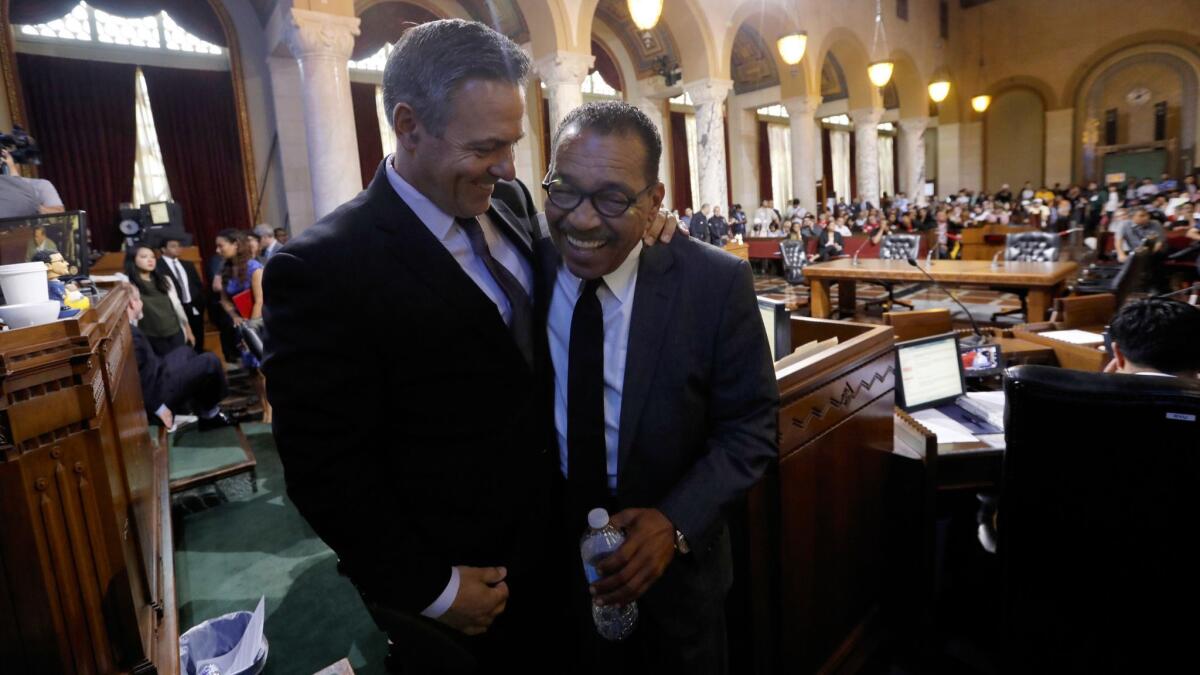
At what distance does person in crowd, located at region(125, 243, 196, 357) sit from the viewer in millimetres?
4711

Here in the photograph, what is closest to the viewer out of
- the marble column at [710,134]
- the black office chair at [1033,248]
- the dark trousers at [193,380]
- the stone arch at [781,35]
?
the dark trousers at [193,380]

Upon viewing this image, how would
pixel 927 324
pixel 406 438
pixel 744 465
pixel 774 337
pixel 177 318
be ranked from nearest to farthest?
1. pixel 406 438
2. pixel 744 465
3. pixel 774 337
4. pixel 927 324
5. pixel 177 318

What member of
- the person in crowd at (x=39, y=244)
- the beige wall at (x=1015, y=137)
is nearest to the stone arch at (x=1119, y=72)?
the beige wall at (x=1015, y=137)

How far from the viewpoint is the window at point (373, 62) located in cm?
1020

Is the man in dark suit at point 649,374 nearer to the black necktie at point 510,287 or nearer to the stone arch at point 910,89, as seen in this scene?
the black necktie at point 510,287

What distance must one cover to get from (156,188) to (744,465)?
401 inches

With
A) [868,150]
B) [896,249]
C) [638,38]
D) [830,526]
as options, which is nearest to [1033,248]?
[896,249]

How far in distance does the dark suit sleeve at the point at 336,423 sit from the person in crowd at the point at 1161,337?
6.48ft

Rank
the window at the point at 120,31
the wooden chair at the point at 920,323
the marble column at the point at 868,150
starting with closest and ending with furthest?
the wooden chair at the point at 920,323
the window at the point at 120,31
the marble column at the point at 868,150

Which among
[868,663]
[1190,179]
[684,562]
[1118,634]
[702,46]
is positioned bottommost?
[868,663]

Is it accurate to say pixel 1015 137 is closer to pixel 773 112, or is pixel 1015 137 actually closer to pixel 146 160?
pixel 773 112

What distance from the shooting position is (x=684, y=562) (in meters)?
1.24

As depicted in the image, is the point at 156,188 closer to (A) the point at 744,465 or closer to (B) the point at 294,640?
(B) the point at 294,640

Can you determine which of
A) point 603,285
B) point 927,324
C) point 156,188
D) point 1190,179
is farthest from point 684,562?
point 1190,179
